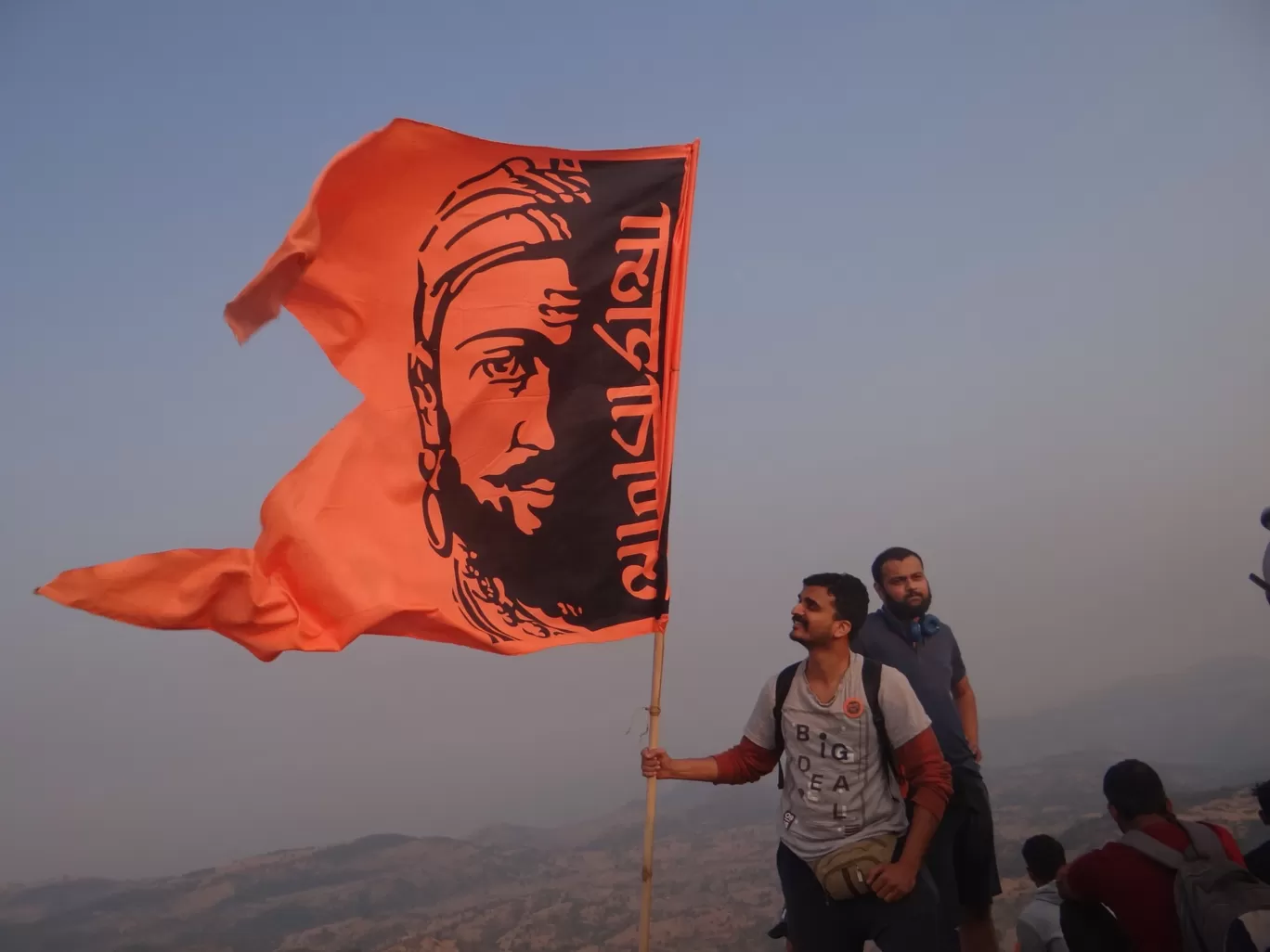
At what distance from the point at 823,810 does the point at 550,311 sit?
2.79 meters

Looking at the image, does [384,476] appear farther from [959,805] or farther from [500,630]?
[959,805]

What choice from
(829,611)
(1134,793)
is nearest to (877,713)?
(829,611)

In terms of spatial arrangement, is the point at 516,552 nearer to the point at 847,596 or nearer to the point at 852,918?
the point at 847,596

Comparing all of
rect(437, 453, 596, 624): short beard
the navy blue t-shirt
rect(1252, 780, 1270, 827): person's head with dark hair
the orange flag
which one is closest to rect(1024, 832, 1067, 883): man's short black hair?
the navy blue t-shirt

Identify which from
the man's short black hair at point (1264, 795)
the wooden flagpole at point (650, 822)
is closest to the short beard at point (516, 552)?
the wooden flagpole at point (650, 822)

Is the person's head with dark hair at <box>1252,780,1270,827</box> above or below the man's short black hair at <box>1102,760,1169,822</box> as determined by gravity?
below

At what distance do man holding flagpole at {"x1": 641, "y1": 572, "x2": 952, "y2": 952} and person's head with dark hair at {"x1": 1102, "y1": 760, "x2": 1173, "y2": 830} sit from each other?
2.07 feet

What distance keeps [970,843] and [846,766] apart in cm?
142

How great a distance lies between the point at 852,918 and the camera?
3.94m

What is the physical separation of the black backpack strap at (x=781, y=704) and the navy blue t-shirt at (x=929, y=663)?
82 cm

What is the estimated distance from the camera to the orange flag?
486cm

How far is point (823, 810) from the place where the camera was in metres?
4.01

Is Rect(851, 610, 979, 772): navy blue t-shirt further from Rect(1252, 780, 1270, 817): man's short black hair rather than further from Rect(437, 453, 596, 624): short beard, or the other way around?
Rect(437, 453, 596, 624): short beard

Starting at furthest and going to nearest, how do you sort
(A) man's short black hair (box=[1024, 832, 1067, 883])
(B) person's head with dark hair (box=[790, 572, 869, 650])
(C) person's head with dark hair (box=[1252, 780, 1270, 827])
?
(A) man's short black hair (box=[1024, 832, 1067, 883]), (C) person's head with dark hair (box=[1252, 780, 1270, 827]), (B) person's head with dark hair (box=[790, 572, 869, 650])
